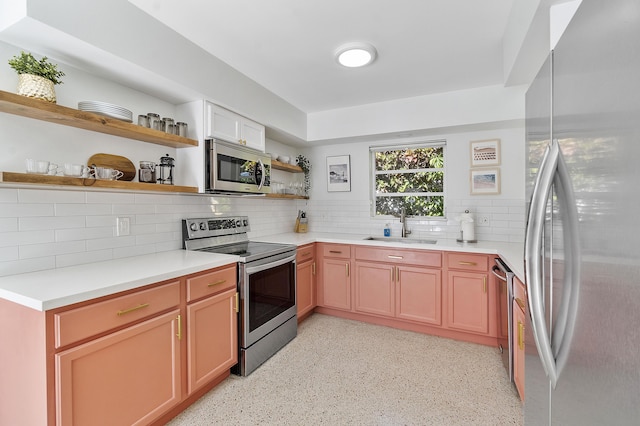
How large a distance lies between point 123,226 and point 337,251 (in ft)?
6.63

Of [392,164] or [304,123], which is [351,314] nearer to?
[392,164]

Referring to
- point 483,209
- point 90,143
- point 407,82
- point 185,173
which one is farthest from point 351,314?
point 90,143

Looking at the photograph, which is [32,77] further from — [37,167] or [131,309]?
[131,309]

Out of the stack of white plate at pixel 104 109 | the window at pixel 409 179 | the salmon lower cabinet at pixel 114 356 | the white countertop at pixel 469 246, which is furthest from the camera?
the window at pixel 409 179

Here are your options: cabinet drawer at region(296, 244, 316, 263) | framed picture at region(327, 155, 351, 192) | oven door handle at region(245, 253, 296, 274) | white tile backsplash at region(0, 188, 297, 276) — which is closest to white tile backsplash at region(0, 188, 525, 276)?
white tile backsplash at region(0, 188, 297, 276)

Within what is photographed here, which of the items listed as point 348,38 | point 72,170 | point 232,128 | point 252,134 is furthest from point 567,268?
point 252,134

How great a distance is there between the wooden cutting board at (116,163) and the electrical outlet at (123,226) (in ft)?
0.93

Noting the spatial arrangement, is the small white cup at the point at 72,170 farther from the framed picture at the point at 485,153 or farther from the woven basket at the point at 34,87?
the framed picture at the point at 485,153

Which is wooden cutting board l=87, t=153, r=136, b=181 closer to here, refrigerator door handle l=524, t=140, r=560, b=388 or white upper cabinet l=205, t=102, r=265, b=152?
white upper cabinet l=205, t=102, r=265, b=152

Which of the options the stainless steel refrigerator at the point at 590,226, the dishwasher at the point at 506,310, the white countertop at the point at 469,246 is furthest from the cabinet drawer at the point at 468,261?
the stainless steel refrigerator at the point at 590,226

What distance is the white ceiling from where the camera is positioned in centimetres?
186

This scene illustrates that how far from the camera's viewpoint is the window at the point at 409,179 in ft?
11.9

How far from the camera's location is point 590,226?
616 mm

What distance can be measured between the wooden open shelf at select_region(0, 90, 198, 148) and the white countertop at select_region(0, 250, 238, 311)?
0.84 metres
